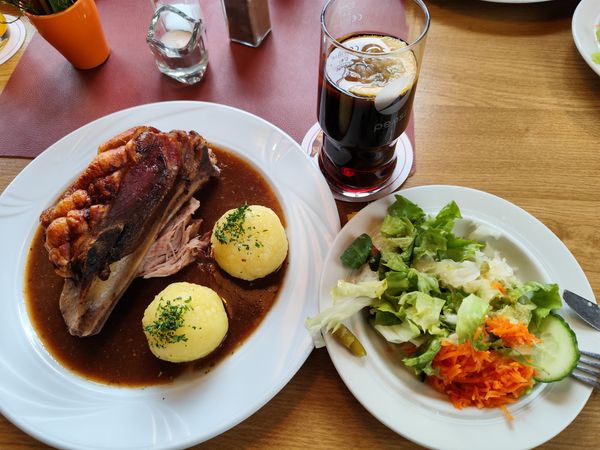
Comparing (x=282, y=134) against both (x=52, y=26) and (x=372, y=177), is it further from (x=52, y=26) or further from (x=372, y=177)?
(x=52, y=26)

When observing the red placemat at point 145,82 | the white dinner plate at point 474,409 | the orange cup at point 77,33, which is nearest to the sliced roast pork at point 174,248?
the white dinner plate at point 474,409

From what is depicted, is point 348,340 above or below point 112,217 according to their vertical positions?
below

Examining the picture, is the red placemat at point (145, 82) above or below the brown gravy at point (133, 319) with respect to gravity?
above

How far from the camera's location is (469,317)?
1.37 metres

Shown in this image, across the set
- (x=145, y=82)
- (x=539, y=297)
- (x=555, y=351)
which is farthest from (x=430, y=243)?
(x=145, y=82)

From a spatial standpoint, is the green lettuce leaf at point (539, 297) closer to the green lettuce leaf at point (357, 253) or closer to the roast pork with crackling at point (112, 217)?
the green lettuce leaf at point (357, 253)

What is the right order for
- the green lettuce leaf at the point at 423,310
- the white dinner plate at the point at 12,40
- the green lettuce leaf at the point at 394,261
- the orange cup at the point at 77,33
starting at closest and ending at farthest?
the green lettuce leaf at the point at 423,310
the green lettuce leaf at the point at 394,261
the orange cup at the point at 77,33
the white dinner plate at the point at 12,40

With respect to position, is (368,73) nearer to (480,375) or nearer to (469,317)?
(469,317)

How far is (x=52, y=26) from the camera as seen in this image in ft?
6.95

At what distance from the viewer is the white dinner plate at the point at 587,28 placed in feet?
7.16

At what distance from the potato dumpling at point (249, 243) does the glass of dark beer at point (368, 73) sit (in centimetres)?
43

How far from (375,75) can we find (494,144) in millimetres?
854

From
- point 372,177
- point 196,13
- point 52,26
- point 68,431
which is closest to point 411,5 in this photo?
point 372,177

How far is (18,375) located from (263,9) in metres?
1.95
